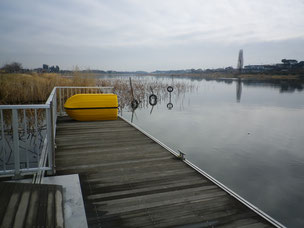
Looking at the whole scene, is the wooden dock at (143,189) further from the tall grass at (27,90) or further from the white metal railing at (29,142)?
the tall grass at (27,90)

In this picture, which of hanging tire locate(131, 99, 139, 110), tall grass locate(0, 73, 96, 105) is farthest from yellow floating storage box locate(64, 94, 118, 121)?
hanging tire locate(131, 99, 139, 110)

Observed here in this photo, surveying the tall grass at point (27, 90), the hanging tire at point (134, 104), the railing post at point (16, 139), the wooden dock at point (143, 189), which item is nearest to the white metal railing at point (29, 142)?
the railing post at point (16, 139)

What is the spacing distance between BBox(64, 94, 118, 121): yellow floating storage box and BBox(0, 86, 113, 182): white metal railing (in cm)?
47

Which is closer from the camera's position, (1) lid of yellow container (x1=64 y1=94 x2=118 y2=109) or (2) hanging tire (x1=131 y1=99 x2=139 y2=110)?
(1) lid of yellow container (x1=64 y1=94 x2=118 y2=109)

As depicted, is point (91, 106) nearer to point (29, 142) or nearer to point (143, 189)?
point (29, 142)

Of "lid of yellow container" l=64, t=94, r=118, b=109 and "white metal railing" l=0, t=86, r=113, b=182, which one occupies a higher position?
"lid of yellow container" l=64, t=94, r=118, b=109

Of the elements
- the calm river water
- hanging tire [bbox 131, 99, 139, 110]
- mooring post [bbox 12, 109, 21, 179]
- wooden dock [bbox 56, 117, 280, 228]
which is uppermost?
mooring post [bbox 12, 109, 21, 179]

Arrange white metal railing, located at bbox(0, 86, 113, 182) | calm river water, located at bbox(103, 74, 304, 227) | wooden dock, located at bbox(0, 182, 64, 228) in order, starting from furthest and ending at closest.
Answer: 1. calm river water, located at bbox(103, 74, 304, 227)
2. white metal railing, located at bbox(0, 86, 113, 182)
3. wooden dock, located at bbox(0, 182, 64, 228)

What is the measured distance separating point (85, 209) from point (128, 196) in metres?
0.49

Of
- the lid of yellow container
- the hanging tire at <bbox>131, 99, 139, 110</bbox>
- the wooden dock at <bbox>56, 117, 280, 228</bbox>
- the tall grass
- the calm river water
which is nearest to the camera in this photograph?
the wooden dock at <bbox>56, 117, 280, 228</bbox>

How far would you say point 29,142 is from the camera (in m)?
6.13

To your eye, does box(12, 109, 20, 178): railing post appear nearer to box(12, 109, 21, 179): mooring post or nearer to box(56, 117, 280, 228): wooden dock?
box(12, 109, 21, 179): mooring post

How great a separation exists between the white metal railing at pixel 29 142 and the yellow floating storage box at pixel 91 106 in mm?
470

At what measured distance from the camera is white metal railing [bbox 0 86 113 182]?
259 centimetres
